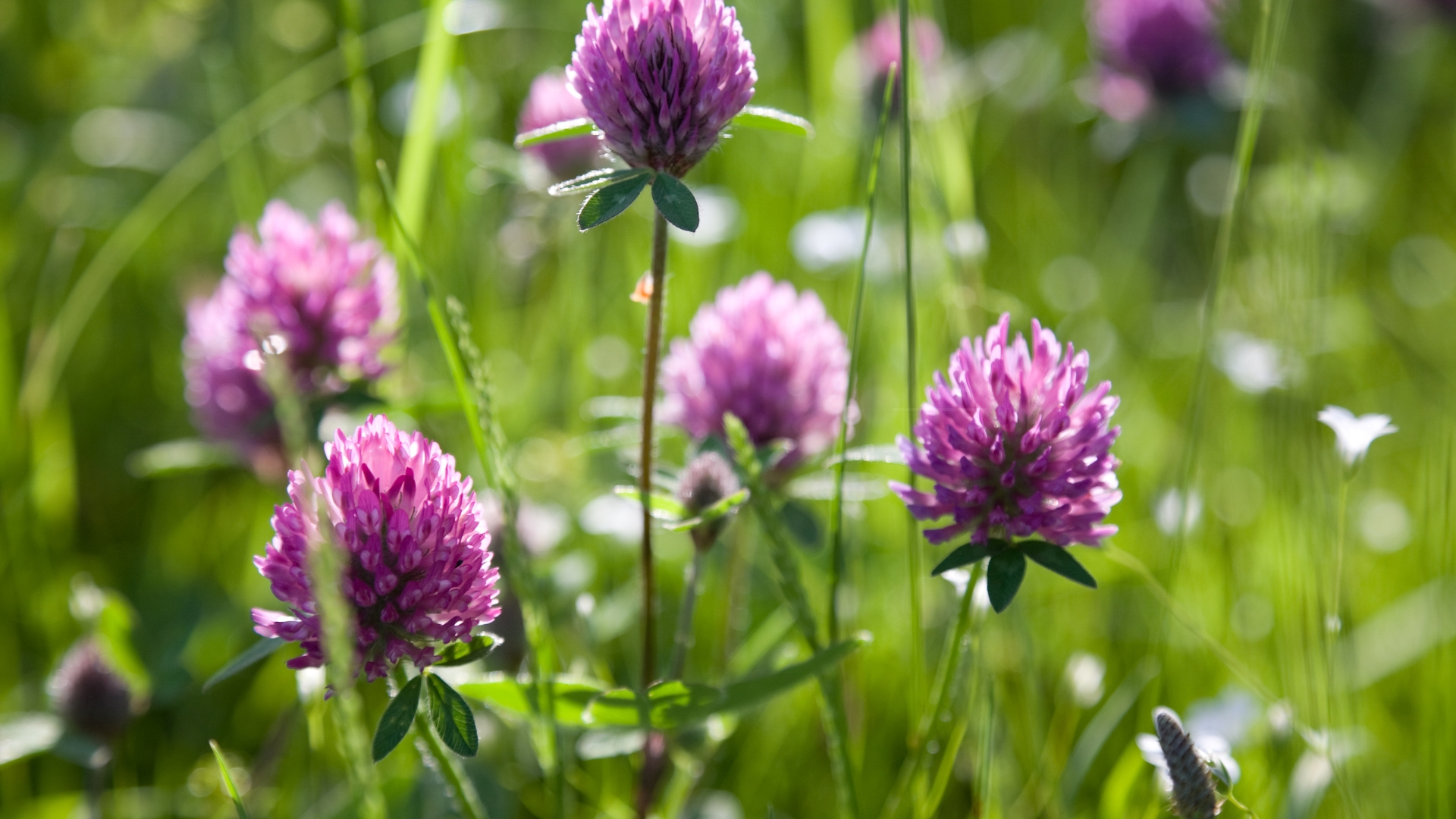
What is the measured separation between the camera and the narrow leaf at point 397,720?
97cm

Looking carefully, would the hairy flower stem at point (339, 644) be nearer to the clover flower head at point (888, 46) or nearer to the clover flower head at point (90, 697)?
the clover flower head at point (90, 697)

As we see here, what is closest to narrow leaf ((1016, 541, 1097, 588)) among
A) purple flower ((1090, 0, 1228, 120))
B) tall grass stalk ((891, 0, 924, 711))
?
tall grass stalk ((891, 0, 924, 711))

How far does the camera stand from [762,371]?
1452 millimetres

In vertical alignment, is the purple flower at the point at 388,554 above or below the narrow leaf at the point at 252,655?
above

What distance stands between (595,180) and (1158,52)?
2018 millimetres

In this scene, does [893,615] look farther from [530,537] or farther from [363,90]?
[363,90]

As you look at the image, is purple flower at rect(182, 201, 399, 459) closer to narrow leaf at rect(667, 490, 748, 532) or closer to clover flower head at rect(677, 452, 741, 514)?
clover flower head at rect(677, 452, 741, 514)

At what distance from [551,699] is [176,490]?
4.83 feet

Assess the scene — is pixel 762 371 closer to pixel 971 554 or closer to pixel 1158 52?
pixel 971 554

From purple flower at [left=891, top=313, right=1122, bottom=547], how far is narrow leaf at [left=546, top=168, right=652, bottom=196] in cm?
35

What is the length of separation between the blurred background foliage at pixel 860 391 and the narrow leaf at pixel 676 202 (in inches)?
17.5

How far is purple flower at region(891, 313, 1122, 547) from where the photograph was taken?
1035mm

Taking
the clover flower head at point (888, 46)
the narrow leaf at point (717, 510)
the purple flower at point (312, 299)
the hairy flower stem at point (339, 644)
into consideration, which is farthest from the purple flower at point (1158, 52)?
the hairy flower stem at point (339, 644)

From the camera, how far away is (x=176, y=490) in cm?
227
